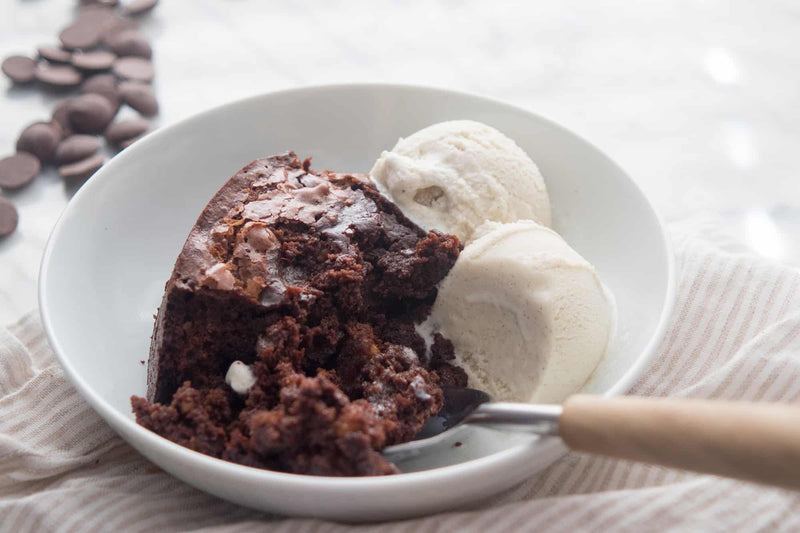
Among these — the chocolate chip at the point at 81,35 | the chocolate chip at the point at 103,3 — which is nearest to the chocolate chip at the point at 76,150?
the chocolate chip at the point at 81,35

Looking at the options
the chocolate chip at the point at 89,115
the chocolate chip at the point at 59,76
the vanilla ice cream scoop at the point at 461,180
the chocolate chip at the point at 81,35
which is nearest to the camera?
the vanilla ice cream scoop at the point at 461,180

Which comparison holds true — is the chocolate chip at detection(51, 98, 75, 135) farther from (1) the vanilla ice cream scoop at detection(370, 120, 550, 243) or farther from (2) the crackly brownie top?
(1) the vanilla ice cream scoop at detection(370, 120, 550, 243)

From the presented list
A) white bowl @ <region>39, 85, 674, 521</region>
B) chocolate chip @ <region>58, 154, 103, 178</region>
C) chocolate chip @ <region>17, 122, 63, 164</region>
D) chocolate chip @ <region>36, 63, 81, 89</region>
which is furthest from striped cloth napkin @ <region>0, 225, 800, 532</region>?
chocolate chip @ <region>36, 63, 81, 89</region>

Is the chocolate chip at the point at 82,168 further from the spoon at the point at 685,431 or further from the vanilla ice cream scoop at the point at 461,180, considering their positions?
the spoon at the point at 685,431

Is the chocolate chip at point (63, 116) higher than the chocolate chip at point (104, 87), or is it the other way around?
the chocolate chip at point (104, 87)

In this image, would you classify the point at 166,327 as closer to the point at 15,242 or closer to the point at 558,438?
the point at 558,438

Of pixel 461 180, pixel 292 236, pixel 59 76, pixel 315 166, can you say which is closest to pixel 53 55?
pixel 59 76
